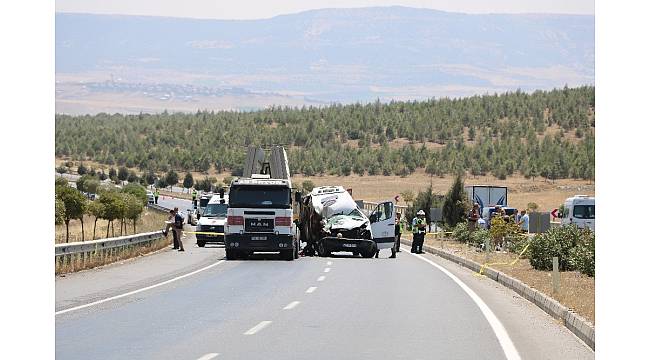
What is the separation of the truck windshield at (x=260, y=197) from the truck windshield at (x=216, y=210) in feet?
43.7

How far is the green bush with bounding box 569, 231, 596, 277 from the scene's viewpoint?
2991cm

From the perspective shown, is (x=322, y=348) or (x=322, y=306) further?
(x=322, y=306)

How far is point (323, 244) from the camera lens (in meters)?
45.1

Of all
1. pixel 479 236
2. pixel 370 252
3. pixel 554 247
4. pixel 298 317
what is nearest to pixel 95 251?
pixel 370 252

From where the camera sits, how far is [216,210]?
5472 cm

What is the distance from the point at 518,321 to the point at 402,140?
481 ft

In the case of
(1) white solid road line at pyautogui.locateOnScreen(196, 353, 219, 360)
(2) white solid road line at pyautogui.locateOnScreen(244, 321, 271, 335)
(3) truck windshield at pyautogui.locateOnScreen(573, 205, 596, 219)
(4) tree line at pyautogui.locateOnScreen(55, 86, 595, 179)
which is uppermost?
(4) tree line at pyautogui.locateOnScreen(55, 86, 595, 179)

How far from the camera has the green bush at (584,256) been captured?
29906 millimetres

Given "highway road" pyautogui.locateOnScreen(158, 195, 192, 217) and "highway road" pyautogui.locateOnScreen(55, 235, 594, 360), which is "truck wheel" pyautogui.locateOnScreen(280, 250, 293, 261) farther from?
"highway road" pyautogui.locateOnScreen(158, 195, 192, 217)

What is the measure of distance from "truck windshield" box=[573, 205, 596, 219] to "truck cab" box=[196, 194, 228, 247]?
15.5 meters

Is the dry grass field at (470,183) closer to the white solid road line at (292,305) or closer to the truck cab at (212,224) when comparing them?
the truck cab at (212,224)

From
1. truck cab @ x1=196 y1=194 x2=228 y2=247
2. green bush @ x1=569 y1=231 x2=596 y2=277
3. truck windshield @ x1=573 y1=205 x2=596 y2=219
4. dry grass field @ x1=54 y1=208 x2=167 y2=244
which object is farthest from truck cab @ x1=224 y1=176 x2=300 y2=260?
dry grass field @ x1=54 y1=208 x2=167 y2=244

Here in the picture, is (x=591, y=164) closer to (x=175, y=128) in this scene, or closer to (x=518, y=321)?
(x=175, y=128)
